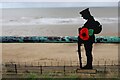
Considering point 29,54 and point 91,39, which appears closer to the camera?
point 91,39

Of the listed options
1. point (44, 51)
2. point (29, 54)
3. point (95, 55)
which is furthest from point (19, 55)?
point (95, 55)

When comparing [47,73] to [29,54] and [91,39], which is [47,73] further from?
[29,54]

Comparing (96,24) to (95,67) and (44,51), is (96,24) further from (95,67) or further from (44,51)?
(44,51)

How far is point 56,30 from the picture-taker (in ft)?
54.3

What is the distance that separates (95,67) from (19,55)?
11.6 ft

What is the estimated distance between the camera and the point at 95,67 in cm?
720

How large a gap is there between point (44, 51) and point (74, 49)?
2.95ft

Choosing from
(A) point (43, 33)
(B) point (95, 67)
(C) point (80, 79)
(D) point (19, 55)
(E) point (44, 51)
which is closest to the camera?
(C) point (80, 79)

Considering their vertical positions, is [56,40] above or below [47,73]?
above

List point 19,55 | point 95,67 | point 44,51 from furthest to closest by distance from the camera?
point 44,51, point 19,55, point 95,67

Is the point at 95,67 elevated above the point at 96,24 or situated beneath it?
situated beneath

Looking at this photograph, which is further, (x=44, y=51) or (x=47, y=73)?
(x=44, y=51)

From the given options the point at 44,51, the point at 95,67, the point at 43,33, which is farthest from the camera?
the point at 43,33

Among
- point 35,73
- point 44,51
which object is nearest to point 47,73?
point 35,73
